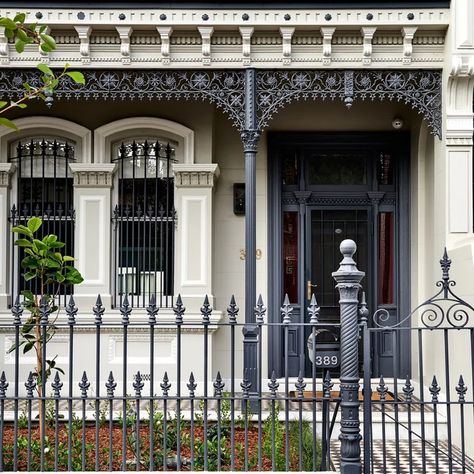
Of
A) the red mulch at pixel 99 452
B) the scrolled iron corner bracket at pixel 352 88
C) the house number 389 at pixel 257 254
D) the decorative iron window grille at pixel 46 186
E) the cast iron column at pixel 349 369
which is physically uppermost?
the scrolled iron corner bracket at pixel 352 88

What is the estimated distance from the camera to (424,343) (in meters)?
9.78

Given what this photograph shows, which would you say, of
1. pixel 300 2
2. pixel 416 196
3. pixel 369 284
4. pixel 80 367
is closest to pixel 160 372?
pixel 80 367

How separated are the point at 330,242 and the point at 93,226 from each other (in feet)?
10.9

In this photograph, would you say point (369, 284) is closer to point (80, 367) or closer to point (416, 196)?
point (416, 196)

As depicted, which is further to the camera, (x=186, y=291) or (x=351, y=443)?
(x=186, y=291)

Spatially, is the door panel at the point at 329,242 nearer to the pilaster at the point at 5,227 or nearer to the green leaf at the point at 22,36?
the pilaster at the point at 5,227

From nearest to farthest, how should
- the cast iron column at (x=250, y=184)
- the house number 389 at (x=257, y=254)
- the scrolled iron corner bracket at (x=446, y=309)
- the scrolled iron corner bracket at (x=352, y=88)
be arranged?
the scrolled iron corner bracket at (x=446, y=309) < the cast iron column at (x=250, y=184) < the scrolled iron corner bracket at (x=352, y=88) < the house number 389 at (x=257, y=254)

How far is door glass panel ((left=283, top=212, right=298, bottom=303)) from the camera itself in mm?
10672

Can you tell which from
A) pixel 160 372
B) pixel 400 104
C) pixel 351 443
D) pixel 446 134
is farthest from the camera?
pixel 400 104

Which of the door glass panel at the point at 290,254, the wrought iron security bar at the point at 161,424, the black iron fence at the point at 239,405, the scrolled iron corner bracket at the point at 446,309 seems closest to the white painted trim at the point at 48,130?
the black iron fence at the point at 239,405

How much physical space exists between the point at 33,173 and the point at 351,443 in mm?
6705

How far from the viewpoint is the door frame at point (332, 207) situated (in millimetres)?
10531

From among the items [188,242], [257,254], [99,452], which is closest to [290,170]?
[257,254]

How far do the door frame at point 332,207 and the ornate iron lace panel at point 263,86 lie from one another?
1.64m
